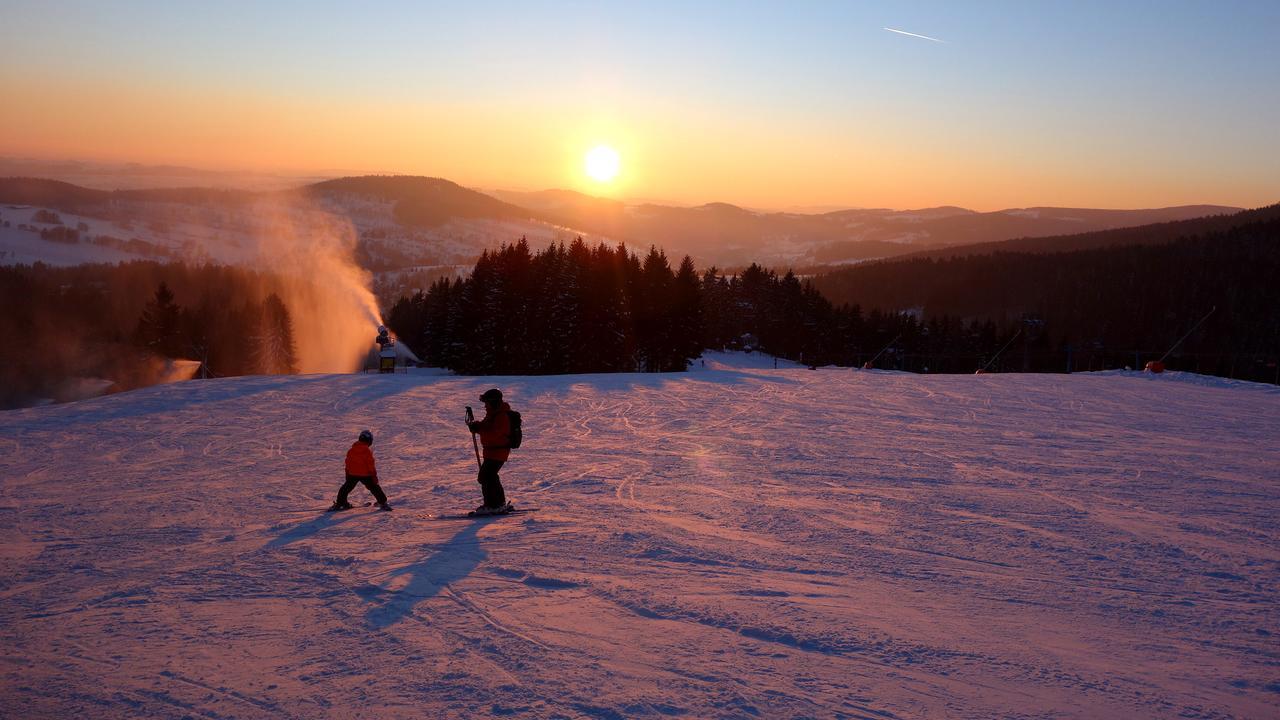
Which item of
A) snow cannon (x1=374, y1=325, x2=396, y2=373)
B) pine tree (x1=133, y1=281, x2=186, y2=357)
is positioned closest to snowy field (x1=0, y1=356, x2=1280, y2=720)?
snow cannon (x1=374, y1=325, x2=396, y2=373)

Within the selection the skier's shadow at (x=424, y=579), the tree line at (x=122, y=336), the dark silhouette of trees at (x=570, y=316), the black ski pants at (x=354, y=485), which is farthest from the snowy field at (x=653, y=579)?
the tree line at (x=122, y=336)

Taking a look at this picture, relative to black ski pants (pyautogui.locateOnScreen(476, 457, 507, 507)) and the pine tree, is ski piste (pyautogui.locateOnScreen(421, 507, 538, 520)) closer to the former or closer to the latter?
black ski pants (pyautogui.locateOnScreen(476, 457, 507, 507))

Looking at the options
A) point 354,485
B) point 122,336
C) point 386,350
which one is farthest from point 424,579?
point 122,336

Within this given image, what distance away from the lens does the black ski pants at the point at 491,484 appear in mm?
10797

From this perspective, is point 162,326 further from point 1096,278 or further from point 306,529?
point 1096,278

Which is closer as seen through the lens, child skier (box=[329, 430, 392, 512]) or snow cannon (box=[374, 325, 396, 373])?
child skier (box=[329, 430, 392, 512])

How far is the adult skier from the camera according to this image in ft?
35.1

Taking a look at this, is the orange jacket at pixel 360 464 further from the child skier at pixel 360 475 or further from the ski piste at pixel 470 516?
the ski piste at pixel 470 516

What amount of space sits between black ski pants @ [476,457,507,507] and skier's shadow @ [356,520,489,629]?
124 cm

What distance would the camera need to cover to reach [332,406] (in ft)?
74.8

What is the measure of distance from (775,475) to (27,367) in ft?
317

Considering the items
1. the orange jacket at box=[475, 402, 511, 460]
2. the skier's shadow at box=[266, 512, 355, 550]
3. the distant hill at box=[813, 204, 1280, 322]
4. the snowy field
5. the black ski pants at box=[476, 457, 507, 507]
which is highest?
the distant hill at box=[813, 204, 1280, 322]

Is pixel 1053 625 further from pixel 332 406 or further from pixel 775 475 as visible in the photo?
pixel 332 406

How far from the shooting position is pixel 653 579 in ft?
25.5
